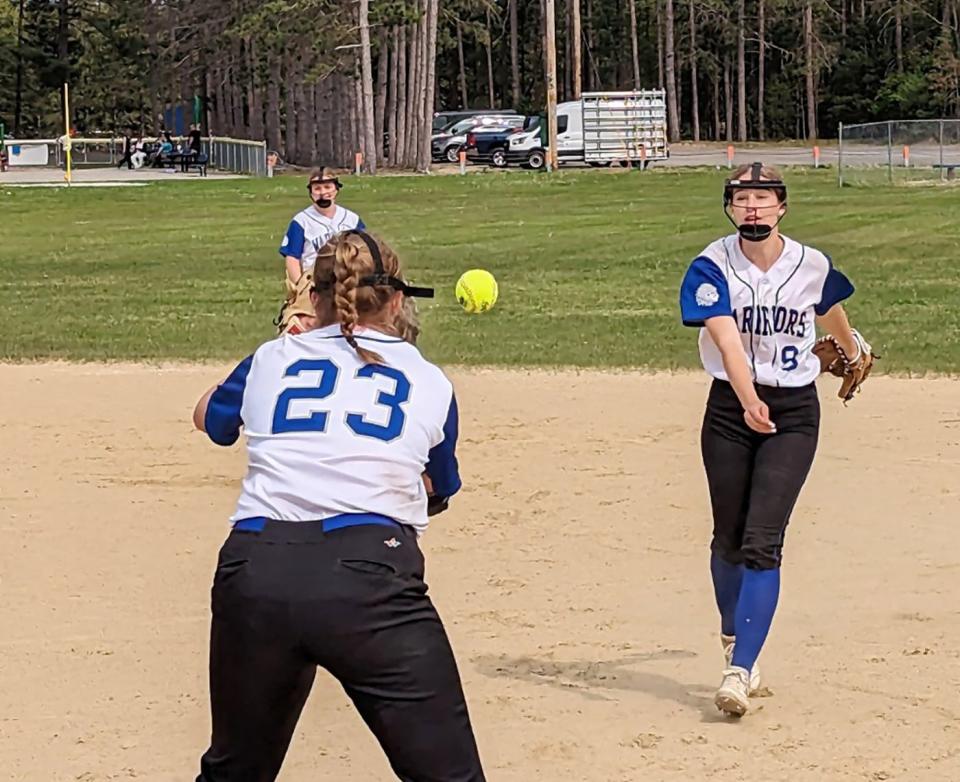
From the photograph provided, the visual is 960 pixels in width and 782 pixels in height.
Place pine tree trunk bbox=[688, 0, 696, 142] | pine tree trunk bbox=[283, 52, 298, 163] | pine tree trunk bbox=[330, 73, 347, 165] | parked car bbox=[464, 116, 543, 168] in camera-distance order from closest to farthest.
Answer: parked car bbox=[464, 116, 543, 168] < pine tree trunk bbox=[330, 73, 347, 165] < pine tree trunk bbox=[283, 52, 298, 163] < pine tree trunk bbox=[688, 0, 696, 142]

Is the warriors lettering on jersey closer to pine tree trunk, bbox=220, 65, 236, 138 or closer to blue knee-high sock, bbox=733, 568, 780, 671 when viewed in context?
blue knee-high sock, bbox=733, 568, 780, 671

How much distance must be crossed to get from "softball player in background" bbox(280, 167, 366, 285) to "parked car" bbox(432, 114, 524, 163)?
44426mm

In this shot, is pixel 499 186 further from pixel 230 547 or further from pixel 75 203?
pixel 230 547

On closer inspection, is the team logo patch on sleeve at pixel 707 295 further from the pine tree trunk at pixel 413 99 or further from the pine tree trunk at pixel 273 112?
the pine tree trunk at pixel 273 112

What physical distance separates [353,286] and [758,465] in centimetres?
234

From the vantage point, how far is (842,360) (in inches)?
229

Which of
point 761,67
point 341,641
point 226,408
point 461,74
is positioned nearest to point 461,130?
point 761,67

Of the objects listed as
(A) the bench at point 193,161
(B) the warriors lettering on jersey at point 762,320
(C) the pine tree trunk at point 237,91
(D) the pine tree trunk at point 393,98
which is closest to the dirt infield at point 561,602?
(B) the warriors lettering on jersey at point 762,320

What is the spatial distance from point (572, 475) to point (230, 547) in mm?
6261

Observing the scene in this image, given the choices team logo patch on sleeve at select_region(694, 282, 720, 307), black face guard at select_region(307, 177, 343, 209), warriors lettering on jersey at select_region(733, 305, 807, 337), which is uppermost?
black face guard at select_region(307, 177, 343, 209)

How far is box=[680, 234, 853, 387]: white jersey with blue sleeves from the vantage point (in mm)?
5344

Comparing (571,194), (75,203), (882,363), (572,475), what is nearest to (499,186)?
(571,194)

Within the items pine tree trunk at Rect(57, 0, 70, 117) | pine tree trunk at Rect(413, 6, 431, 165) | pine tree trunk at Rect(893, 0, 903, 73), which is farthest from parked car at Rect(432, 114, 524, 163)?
pine tree trunk at Rect(57, 0, 70, 117)

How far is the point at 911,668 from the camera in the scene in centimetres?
607
